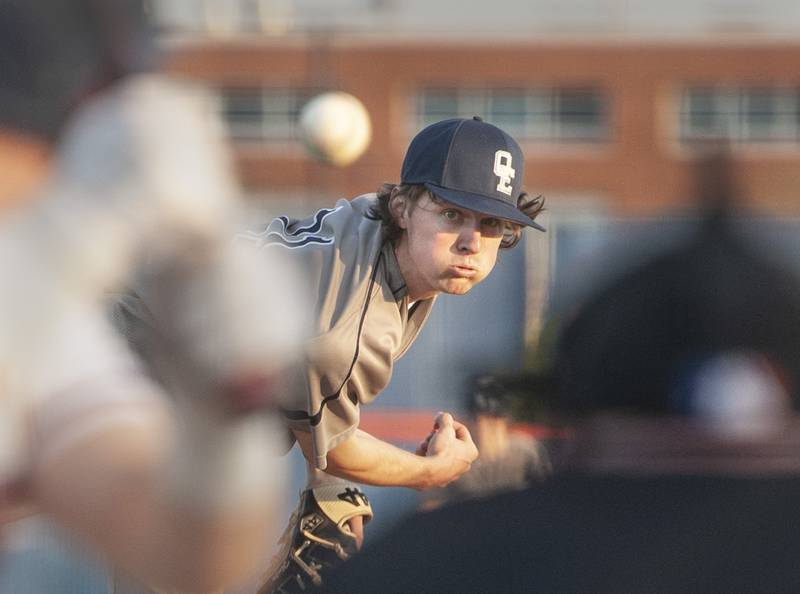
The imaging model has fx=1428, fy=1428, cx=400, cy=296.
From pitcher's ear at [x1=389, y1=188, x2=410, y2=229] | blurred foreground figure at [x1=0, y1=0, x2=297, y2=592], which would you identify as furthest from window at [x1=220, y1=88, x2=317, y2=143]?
blurred foreground figure at [x1=0, y1=0, x2=297, y2=592]

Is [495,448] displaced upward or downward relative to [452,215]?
downward

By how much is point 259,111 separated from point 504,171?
30309 millimetres

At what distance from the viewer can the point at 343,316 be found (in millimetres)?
2857

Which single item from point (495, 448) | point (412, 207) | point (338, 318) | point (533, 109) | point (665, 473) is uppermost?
point (412, 207)

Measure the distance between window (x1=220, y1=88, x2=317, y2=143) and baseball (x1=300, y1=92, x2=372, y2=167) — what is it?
2541 centimetres

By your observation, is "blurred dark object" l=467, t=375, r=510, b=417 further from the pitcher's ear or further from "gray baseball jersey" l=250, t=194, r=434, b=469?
the pitcher's ear

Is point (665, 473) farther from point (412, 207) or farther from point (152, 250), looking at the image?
point (412, 207)

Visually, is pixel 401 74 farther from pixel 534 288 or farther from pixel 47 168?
pixel 47 168

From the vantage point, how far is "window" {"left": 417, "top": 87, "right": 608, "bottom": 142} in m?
32.5

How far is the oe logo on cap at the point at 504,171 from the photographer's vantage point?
2.85 m

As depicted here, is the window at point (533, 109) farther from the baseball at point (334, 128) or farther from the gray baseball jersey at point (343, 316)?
the gray baseball jersey at point (343, 316)

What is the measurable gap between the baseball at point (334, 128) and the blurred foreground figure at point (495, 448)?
3418 mm

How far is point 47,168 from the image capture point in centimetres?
135

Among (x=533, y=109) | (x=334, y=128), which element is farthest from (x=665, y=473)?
(x=533, y=109)
